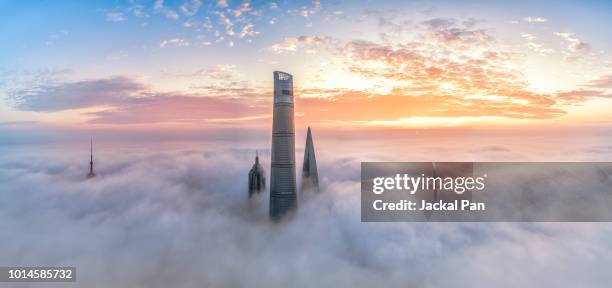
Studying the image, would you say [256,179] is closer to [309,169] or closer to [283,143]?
[309,169]

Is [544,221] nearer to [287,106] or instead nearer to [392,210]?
[392,210]

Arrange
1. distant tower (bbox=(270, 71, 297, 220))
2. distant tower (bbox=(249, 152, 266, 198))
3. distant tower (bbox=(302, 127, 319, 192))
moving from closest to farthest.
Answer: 1. distant tower (bbox=(270, 71, 297, 220))
2. distant tower (bbox=(302, 127, 319, 192))
3. distant tower (bbox=(249, 152, 266, 198))

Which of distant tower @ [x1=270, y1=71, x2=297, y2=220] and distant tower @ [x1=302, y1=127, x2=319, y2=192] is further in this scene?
distant tower @ [x1=302, y1=127, x2=319, y2=192]

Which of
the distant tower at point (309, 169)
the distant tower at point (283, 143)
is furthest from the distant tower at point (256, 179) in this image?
the distant tower at point (283, 143)

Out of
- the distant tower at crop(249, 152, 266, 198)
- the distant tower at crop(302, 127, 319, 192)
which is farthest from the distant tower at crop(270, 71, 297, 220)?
the distant tower at crop(249, 152, 266, 198)

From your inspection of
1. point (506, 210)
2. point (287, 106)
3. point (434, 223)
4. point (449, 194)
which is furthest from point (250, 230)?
point (506, 210)

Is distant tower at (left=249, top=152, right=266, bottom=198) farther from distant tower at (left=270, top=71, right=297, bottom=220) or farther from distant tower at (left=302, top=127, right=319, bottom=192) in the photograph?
distant tower at (left=270, top=71, right=297, bottom=220)

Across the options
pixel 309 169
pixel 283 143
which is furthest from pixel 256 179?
pixel 283 143
